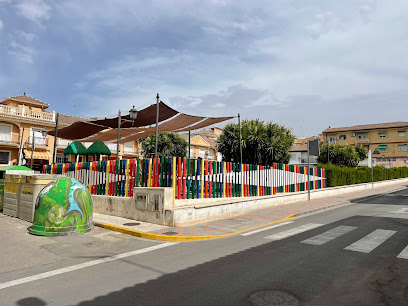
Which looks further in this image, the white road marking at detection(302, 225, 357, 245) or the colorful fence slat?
the colorful fence slat

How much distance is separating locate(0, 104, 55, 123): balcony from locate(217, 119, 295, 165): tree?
2358cm

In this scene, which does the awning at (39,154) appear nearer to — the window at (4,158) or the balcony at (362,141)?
the window at (4,158)

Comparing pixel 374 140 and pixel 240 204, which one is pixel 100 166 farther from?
pixel 374 140

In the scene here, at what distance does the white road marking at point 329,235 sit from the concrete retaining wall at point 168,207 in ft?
10.6

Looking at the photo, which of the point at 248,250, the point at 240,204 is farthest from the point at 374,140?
the point at 248,250

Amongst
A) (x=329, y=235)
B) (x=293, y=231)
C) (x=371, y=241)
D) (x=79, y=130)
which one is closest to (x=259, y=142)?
(x=79, y=130)

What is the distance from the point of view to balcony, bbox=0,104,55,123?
98.9 feet

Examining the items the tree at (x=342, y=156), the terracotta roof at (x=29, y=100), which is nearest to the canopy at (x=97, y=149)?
the terracotta roof at (x=29, y=100)

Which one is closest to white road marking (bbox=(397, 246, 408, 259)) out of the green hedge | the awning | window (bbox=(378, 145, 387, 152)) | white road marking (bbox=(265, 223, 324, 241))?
white road marking (bbox=(265, 223, 324, 241))

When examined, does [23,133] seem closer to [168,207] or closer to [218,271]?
[168,207]

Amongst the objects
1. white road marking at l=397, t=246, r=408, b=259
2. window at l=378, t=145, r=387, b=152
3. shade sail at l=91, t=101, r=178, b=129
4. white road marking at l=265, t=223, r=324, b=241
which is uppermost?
window at l=378, t=145, r=387, b=152

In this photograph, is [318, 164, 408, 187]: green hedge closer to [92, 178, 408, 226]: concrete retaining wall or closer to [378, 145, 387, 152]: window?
[92, 178, 408, 226]: concrete retaining wall

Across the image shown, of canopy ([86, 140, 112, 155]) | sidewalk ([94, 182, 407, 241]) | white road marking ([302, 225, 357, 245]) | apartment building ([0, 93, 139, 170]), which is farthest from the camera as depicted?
apartment building ([0, 93, 139, 170])

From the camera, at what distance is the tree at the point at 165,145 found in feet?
111
